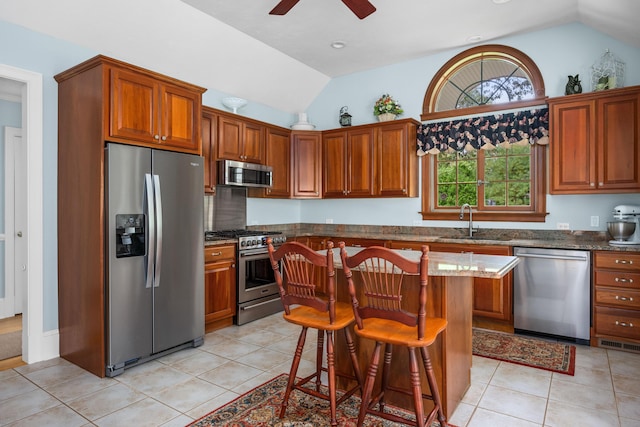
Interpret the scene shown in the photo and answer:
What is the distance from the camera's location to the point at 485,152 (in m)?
4.71

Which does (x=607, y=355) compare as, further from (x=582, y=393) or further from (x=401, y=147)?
(x=401, y=147)

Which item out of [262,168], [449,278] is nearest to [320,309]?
[449,278]

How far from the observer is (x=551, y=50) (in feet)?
13.9

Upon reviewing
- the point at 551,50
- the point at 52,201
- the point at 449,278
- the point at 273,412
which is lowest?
the point at 273,412

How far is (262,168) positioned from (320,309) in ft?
9.91

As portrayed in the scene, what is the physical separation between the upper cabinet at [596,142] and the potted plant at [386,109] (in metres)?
1.81

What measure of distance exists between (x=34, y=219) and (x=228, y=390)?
84.2 inches

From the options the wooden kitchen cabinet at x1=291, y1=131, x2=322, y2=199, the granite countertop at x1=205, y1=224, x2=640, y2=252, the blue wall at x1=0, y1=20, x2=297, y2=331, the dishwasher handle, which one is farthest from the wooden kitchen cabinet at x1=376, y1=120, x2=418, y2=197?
the blue wall at x1=0, y1=20, x2=297, y2=331

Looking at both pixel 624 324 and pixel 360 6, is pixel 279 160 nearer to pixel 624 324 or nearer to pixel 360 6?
pixel 360 6

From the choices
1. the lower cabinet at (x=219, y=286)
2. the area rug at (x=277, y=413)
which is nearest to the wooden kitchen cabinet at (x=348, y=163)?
the lower cabinet at (x=219, y=286)

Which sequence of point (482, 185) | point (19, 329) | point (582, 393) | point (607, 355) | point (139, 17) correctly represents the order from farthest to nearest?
point (482, 185) < point (19, 329) < point (139, 17) < point (607, 355) < point (582, 393)

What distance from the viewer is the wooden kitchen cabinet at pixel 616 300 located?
335cm

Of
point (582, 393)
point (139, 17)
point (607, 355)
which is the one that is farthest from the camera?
point (139, 17)

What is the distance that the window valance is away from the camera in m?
4.24
